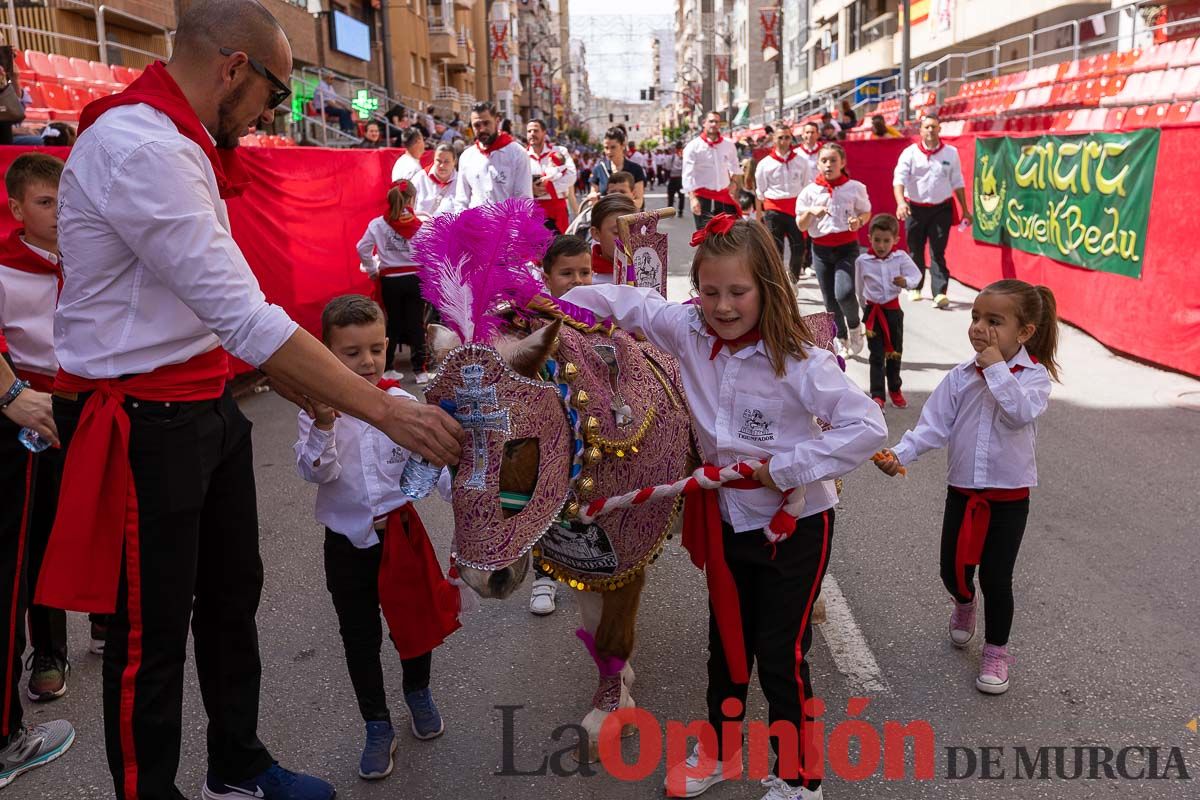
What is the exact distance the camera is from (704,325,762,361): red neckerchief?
284 centimetres

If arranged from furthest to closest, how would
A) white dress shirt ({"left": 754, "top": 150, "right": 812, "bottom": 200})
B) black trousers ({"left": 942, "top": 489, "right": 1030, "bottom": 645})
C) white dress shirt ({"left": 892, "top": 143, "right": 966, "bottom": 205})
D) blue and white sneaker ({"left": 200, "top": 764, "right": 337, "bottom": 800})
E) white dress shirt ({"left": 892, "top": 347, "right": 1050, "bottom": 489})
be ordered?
white dress shirt ({"left": 892, "top": 143, "right": 966, "bottom": 205})
white dress shirt ({"left": 754, "top": 150, "right": 812, "bottom": 200})
black trousers ({"left": 942, "top": 489, "right": 1030, "bottom": 645})
white dress shirt ({"left": 892, "top": 347, "right": 1050, "bottom": 489})
blue and white sneaker ({"left": 200, "top": 764, "right": 337, "bottom": 800})

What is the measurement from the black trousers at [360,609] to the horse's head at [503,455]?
81 cm

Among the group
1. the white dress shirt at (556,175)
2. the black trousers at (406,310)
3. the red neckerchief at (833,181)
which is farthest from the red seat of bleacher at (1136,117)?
the black trousers at (406,310)

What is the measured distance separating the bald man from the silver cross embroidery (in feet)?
0.17

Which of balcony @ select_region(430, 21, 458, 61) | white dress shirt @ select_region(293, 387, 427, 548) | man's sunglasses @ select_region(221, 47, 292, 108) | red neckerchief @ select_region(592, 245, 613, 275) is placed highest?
balcony @ select_region(430, 21, 458, 61)

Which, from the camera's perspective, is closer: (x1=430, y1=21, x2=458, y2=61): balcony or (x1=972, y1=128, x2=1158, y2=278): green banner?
(x1=972, y1=128, x2=1158, y2=278): green banner

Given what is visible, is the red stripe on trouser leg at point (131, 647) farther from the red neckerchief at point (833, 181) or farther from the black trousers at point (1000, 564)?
the red neckerchief at point (833, 181)

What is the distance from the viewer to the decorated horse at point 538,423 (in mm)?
2475

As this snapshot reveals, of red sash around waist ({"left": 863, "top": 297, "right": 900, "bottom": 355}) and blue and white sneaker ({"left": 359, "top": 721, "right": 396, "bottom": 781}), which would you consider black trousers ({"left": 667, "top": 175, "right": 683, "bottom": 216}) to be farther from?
blue and white sneaker ({"left": 359, "top": 721, "right": 396, "bottom": 781})

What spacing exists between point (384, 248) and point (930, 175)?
6.82 meters

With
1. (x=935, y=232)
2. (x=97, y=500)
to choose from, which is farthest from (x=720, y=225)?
(x=935, y=232)

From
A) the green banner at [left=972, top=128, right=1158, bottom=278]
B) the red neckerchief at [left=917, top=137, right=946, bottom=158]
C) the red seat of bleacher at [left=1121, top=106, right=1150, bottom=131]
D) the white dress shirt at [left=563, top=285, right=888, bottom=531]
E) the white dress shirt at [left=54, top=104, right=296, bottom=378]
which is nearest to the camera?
the white dress shirt at [left=54, top=104, right=296, bottom=378]

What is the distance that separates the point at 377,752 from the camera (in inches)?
125

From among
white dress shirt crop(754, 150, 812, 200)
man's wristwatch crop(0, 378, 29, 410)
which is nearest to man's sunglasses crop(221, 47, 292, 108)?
man's wristwatch crop(0, 378, 29, 410)
